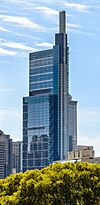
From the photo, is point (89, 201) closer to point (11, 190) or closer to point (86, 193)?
point (86, 193)

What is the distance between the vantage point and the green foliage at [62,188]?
180 feet

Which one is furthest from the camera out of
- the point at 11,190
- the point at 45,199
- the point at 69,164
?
the point at 11,190

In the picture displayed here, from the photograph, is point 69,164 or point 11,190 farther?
point 11,190

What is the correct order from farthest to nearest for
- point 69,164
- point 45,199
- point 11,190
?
point 11,190, point 69,164, point 45,199

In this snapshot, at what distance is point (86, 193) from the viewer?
2169 inches

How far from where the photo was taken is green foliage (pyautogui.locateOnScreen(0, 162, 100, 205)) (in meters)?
54.8

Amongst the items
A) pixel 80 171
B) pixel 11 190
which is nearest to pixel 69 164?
pixel 80 171

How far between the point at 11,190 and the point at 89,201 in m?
11.4

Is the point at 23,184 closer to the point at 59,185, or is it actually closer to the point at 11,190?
the point at 59,185

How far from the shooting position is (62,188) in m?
55.1

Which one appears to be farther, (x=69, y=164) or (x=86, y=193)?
(x=69, y=164)

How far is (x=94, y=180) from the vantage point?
184 feet

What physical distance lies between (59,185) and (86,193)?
2097mm

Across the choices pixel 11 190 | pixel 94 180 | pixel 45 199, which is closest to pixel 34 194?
pixel 45 199
